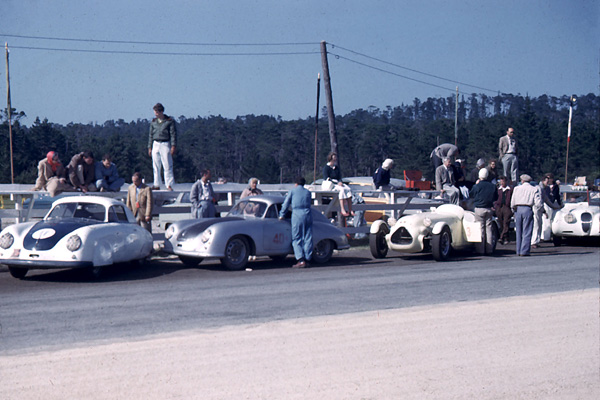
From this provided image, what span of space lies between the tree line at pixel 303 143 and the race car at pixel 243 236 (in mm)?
33226

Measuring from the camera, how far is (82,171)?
14648 mm

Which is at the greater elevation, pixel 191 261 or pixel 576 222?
pixel 576 222

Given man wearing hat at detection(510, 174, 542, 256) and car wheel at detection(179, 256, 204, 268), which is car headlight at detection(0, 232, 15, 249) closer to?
car wheel at detection(179, 256, 204, 268)

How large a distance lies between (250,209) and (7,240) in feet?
15.7

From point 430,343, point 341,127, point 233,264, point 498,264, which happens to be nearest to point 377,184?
point 498,264

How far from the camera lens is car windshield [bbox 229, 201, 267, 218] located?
14.0m

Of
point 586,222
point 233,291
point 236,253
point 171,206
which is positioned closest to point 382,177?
point 586,222

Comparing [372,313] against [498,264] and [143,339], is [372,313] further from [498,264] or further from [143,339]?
[498,264]

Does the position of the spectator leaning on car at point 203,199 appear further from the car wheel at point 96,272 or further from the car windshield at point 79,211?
the car wheel at point 96,272

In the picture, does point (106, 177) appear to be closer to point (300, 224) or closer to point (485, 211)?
point (300, 224)

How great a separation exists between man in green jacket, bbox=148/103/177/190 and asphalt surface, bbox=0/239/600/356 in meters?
2.49

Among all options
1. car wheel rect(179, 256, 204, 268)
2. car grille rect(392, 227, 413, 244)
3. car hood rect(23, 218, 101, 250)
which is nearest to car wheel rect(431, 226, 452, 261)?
car grille rect(392, 227, 413, 244)

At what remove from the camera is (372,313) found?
28.6 ft

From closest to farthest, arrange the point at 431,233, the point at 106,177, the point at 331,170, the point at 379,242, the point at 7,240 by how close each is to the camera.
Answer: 1. the point at 7,240
2. the point at 106,177
3. the point at 431,233
4. the point at 379,242
5. the point at 331,170
